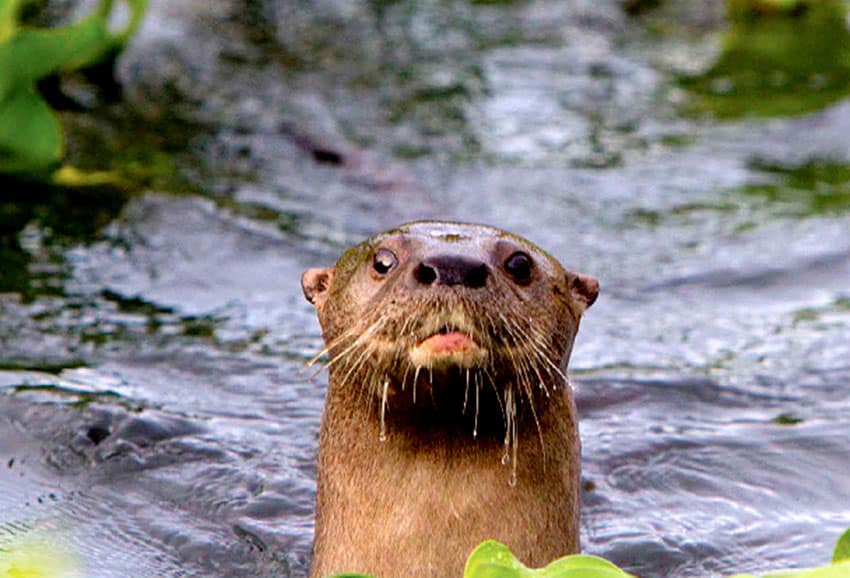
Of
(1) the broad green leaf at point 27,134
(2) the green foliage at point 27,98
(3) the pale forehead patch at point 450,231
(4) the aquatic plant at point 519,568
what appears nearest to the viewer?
(4) the aquatic plant at point 519,568

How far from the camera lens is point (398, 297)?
307cm

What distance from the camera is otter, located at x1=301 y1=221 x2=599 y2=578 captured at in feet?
9.96

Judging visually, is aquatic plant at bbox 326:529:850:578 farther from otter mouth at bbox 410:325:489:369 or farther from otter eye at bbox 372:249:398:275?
otter eye at bbox 372:249:398:275

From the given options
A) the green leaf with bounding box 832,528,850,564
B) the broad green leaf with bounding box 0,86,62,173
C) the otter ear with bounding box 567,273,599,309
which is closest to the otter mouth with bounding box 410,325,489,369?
the otter ear with bounding box 567,273,599,309

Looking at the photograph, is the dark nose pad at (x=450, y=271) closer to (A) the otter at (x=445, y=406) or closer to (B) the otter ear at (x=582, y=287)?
(A) the otter at (x=445, y=406)

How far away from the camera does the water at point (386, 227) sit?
4.26m

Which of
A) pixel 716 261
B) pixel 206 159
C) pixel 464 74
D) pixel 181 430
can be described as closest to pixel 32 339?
pixel 181 430

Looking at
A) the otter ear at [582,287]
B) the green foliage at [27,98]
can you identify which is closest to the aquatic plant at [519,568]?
the otter ear at [582,287]

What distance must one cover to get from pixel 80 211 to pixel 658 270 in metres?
2.21

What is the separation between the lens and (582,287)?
11.6 ft

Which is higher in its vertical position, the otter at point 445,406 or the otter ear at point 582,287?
the otter ear at point 582,287

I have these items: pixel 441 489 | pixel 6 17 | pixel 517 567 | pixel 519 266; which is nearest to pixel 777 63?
pixel 6 17

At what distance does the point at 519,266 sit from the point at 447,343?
1.13ft

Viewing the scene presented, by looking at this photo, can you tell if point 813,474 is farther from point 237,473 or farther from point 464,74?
point 464,74
